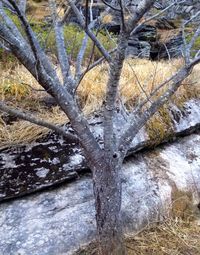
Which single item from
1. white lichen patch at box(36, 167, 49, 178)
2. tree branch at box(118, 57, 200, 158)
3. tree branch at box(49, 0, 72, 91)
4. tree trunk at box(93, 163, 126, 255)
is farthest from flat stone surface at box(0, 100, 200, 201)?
tree branch at box(49, 0, 72, 91)

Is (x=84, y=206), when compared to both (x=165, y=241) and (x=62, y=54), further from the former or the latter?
(x=62, y=54)

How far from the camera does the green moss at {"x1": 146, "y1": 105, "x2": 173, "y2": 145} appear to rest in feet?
8.73

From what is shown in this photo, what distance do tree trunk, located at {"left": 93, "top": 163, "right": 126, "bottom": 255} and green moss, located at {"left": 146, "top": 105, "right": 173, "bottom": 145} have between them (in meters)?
1.01

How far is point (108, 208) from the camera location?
1.70m

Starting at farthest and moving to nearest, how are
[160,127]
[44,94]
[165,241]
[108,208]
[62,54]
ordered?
1. [160,127]
2. [44,94]
3. [165,241]
4. [62,54]
5. [108,208]

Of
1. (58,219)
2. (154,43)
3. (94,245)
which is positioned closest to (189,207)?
(94,245)

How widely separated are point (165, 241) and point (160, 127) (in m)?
0.97

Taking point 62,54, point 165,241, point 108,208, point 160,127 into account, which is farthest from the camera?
point 160,127

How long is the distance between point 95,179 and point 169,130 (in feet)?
4.16

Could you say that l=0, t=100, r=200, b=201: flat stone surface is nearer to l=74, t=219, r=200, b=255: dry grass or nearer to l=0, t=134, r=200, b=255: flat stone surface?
l=0, t=134, r=200, b=255: flat stone surface

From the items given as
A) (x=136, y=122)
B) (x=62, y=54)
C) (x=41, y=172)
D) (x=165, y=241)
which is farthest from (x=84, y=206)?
(x=62, y=54)

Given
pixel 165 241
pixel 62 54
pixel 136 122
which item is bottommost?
pixel 165 241

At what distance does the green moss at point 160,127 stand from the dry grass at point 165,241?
70cm

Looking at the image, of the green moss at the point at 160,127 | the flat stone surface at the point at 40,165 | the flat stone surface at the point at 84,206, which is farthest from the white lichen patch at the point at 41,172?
the green moss at the point at 160,127
